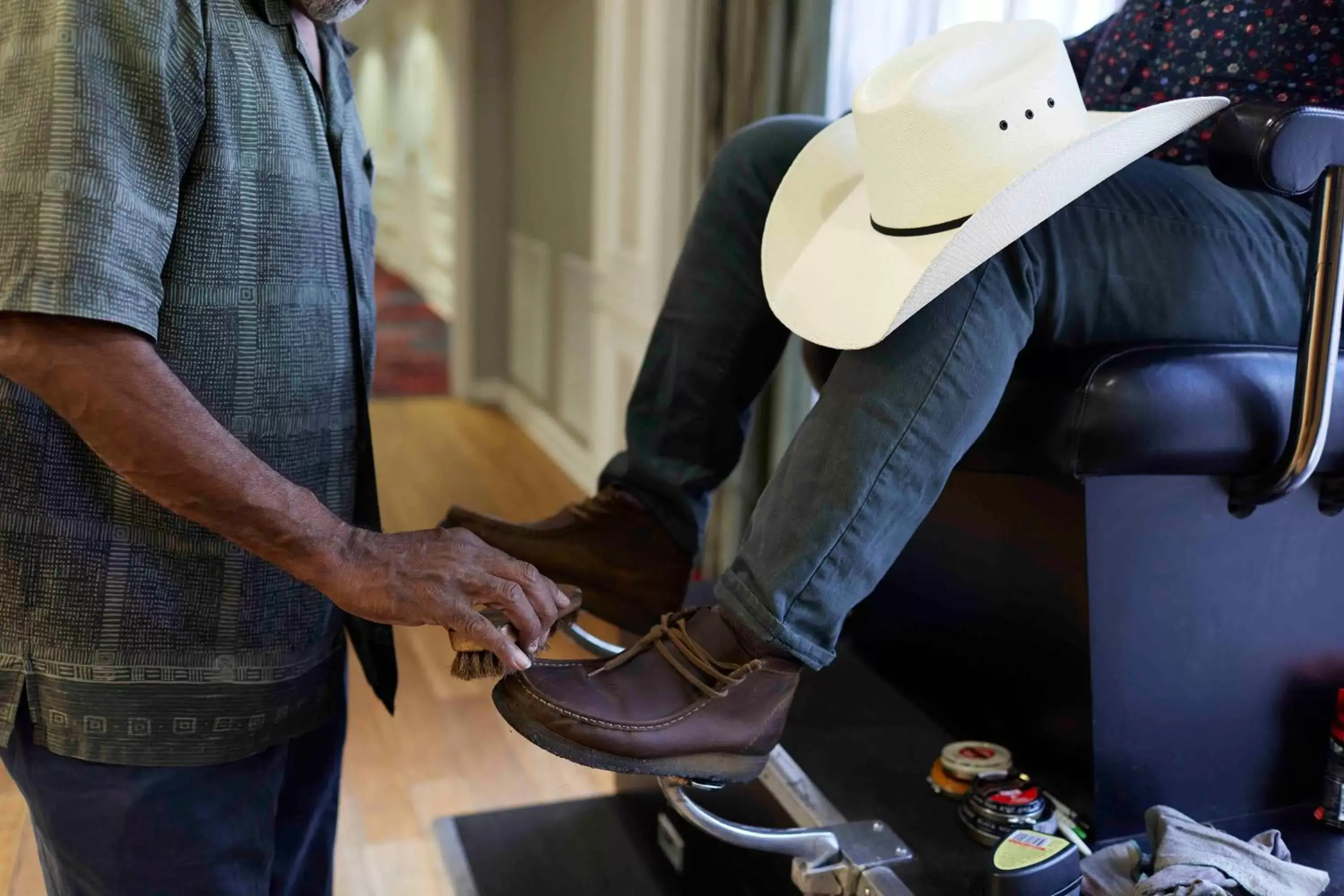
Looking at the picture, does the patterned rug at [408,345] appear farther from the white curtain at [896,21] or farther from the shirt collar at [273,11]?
the shirt collar at [273,11]

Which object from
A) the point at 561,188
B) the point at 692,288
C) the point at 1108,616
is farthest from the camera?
the point at 561,188

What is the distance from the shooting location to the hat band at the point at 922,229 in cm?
94

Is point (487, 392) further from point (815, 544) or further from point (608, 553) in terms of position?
point (815, 544)

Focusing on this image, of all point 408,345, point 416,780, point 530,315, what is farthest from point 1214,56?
point 408,345

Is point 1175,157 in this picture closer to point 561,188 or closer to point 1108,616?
point 1108,616

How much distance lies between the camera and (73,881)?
912 millimetres

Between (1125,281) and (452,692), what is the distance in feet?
5.07

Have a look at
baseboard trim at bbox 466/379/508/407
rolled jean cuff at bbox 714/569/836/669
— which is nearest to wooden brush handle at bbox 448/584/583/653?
rolled jean cuff at bbox 714/569/836/669

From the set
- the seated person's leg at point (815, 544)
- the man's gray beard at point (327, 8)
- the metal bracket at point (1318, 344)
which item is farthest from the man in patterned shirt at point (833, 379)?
the man's gray beard at point (327, 8)

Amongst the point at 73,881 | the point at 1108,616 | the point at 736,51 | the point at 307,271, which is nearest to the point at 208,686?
the point at 73,881

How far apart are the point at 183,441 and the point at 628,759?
371mm

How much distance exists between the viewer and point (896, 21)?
215 centimetres

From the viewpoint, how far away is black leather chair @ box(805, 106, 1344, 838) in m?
0.96

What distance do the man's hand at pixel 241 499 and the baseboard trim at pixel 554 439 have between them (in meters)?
2.33
